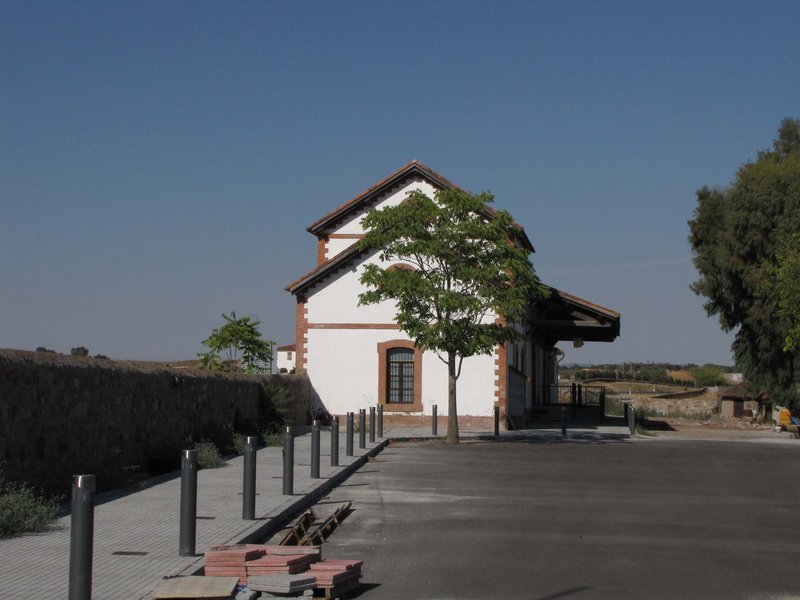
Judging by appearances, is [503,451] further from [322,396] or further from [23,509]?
[23,509]

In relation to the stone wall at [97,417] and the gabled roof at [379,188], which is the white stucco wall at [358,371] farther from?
the stone wall at [97,417]

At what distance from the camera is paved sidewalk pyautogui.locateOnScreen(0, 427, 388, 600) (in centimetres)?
792

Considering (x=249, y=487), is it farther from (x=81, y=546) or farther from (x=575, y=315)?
(x=575, y=315)

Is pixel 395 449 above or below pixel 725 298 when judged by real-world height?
below

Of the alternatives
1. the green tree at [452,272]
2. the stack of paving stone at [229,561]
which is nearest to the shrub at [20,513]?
the stack of paving stone at [229,561]

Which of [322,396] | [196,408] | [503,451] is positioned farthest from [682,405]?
[196,408]

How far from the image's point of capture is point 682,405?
213 feet

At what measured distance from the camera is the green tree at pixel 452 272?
26844 millimetres

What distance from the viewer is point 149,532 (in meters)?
10.6

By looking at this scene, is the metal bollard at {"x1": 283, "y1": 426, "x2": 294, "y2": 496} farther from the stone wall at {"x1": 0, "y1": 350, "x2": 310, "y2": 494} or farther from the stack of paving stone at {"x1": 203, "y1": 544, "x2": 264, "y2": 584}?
the stack of paving stone at {"x1": 203, "y1": 544, "x2": 264, "y2": 584}

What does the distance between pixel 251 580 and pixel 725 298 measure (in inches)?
1610

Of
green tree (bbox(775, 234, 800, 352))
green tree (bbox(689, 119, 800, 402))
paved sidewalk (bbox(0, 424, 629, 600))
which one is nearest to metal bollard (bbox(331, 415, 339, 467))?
paved sidewalk (bbox(0, 424, 629, 600))

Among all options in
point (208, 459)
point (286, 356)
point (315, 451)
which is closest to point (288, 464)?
point (315, 451)

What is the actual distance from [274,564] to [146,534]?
9.06 ft
